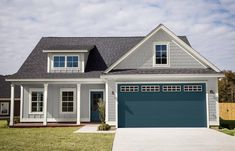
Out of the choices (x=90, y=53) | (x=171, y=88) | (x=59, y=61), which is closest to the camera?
(x=171, y=88)

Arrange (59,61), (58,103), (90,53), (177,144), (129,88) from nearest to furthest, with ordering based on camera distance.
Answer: (177,144), (129,88), (58,103), (59,61), (90,53)

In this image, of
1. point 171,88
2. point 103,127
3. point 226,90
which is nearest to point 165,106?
point 171,88

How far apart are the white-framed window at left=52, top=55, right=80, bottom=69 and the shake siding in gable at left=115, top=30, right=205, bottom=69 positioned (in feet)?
13.7

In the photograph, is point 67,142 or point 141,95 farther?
point 141,95

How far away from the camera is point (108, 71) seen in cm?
1845

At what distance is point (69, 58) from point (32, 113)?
4937 mm

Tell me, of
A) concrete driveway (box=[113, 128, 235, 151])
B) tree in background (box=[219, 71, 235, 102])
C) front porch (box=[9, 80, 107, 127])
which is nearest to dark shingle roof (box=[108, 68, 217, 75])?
front porch (box=[9, 80, 107, 127])

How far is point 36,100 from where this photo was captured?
21.7 metres

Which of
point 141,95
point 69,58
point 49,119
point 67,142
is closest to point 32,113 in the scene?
point 49,119

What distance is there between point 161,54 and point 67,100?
7.83 metres

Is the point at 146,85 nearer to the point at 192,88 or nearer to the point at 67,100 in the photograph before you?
the point at 192,88

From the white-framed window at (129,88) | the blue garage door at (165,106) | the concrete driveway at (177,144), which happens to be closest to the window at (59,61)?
the white-framed window at (129,88)

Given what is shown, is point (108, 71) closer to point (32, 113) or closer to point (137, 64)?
point (137, 64)

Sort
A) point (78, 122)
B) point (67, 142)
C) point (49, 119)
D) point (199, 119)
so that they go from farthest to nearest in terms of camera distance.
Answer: point (49, 119) < point (78, 122) < point (199, 119) < point (67, 142)
